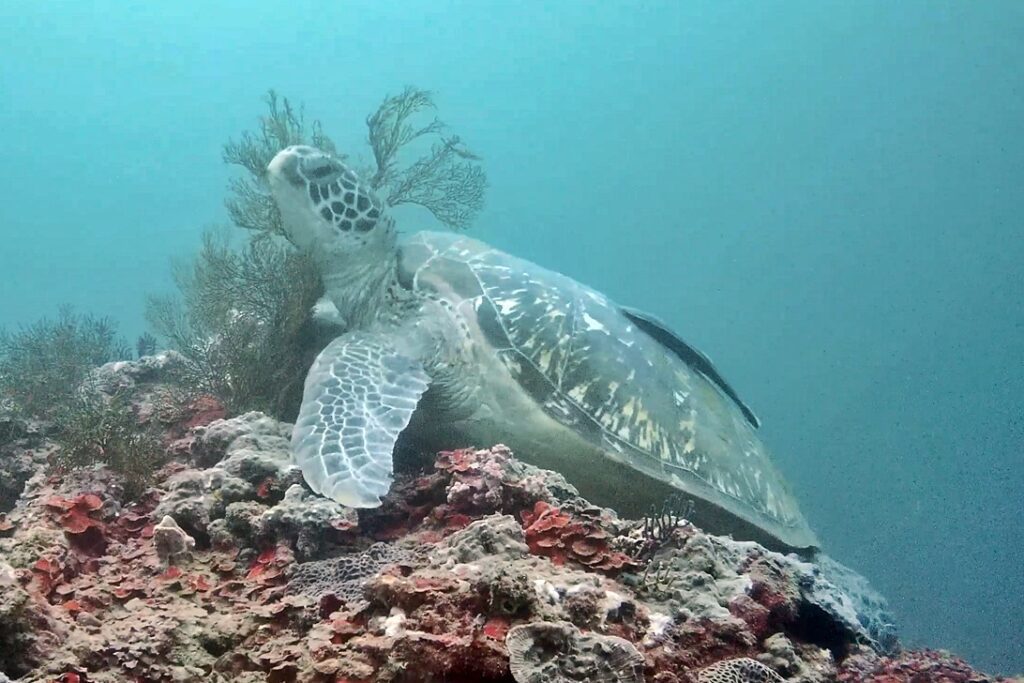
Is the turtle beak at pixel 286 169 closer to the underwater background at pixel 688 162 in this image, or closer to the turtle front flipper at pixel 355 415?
the turtle front flipper at pixel 355 415

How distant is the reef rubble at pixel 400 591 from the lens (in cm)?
176

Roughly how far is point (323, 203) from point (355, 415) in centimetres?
237

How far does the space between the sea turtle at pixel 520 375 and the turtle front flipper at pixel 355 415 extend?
0.02 m

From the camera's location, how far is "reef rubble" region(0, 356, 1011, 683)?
176cm

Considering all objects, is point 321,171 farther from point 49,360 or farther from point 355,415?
point 49,360

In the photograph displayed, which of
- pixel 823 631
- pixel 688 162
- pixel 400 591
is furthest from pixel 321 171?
pixel 688 162

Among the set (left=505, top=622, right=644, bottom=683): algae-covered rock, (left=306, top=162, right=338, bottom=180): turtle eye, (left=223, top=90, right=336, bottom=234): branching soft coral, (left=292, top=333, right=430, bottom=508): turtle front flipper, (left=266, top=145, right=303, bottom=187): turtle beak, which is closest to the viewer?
(left=505, top=622, right=644, bottom=683): algae-covered rock

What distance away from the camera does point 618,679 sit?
5.49 ft

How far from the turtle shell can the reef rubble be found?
48.6 inches

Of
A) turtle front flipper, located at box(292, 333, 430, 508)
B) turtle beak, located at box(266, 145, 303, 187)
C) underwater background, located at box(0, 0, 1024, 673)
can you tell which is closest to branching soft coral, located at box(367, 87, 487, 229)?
turtle beak, located at box(266, 145, 303, 187)

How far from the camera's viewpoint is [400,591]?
76.7 inches

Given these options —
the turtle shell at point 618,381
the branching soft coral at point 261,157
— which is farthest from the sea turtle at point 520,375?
the branching soft coral at point 261,157

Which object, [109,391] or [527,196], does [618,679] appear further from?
[527,196]

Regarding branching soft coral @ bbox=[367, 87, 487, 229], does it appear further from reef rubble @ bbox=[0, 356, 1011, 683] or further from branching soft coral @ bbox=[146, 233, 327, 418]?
reef rubble @ bbox=[0, 356, 1011, 683]
